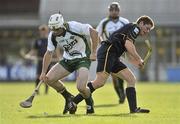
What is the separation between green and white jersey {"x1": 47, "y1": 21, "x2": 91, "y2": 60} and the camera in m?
14.8

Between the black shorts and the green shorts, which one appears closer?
the green shorts

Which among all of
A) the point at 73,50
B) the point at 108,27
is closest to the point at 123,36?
the point at 73,50

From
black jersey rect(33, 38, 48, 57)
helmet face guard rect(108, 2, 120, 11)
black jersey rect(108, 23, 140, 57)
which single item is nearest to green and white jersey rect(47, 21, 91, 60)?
black jersey rect(108, 23, 140, 57)

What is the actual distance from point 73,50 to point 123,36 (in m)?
1.08

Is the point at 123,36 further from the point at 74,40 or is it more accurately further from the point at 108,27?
the point at 108,27

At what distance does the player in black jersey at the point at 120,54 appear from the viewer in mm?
14914

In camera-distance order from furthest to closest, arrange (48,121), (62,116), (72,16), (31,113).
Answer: (72,16), (31,113), (62,116), (48,121)

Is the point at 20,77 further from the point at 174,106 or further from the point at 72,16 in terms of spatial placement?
the point at 174,106

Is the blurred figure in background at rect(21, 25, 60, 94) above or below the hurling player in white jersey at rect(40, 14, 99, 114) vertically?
below

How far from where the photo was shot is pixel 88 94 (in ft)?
49.9

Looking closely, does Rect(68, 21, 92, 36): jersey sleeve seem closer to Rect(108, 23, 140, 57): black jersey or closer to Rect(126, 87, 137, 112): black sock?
Rect(108, 23, 140, 57): black jersey

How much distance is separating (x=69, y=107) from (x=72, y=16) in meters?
36.7

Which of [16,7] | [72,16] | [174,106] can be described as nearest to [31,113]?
[174,106]

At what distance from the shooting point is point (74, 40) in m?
15.0
